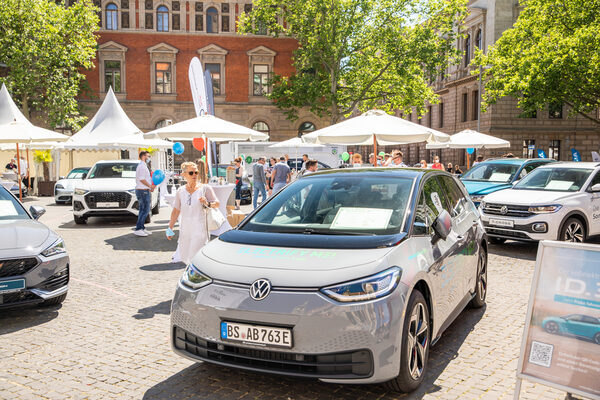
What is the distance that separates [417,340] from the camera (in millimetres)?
3906

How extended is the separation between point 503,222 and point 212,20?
36.2 meters

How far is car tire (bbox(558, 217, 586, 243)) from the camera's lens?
9.83m

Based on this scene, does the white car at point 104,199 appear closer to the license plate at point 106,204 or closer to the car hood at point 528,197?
the license plate at point 106,204

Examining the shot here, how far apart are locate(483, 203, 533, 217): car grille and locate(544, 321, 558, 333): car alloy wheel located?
7.24m

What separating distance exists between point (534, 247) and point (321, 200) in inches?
307

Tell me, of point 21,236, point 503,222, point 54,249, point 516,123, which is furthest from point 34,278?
point 516,123

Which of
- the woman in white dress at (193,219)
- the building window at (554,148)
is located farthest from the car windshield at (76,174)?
the building window at (554,148)

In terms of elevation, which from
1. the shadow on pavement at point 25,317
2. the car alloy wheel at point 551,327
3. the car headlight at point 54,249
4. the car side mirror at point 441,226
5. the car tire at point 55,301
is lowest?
the shadow on pavement at point 25,317

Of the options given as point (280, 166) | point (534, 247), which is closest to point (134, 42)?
point (280, 166)

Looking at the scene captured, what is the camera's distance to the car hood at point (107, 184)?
1423 cm

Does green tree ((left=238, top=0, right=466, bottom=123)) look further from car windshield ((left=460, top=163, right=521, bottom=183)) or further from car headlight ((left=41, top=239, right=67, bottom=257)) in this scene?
car headlight ((left=41, top=239, right=67, bottom=257))

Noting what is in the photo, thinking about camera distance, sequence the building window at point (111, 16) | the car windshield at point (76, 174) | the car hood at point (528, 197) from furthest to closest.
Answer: the building window at point (111, 16), the car windshield at point (76, 174), the car hood at point (528, 197)

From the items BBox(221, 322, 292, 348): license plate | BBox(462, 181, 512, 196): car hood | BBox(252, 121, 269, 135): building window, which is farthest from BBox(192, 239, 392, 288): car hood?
BBox(252, 121, 269, 135): building window

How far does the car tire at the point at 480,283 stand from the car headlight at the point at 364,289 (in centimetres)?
269
